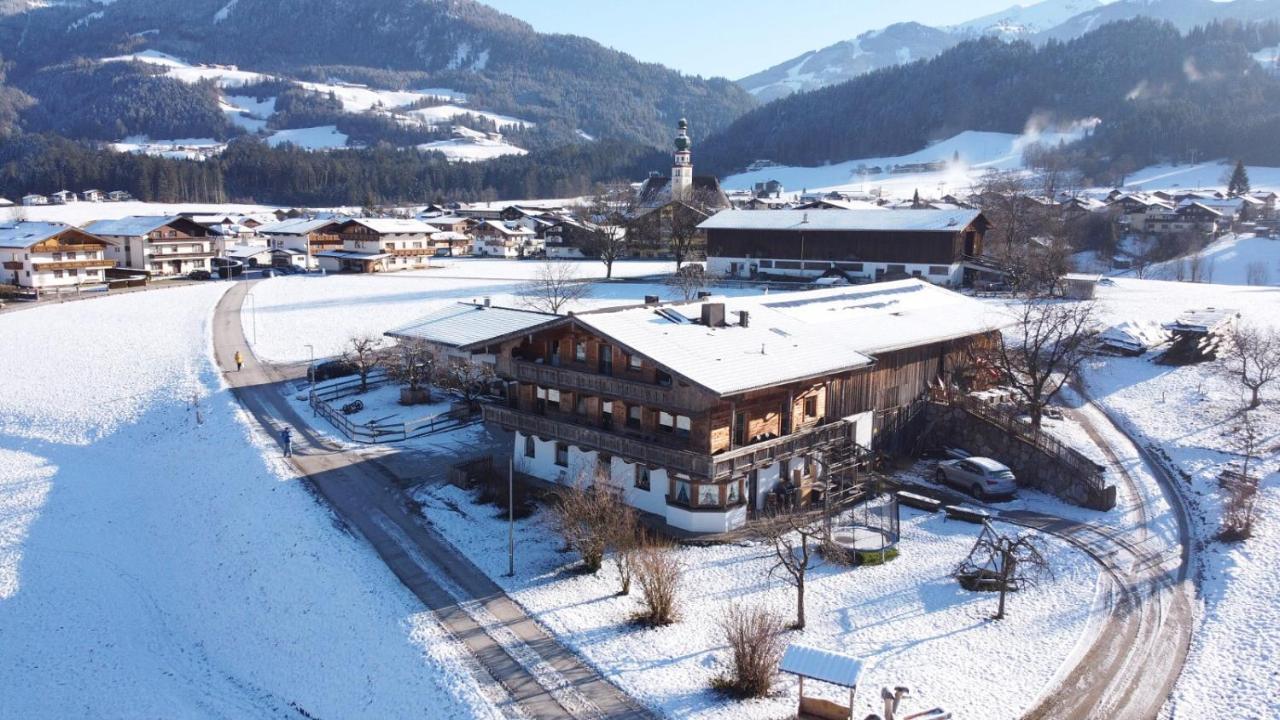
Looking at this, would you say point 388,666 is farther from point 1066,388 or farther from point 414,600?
point 1066,388

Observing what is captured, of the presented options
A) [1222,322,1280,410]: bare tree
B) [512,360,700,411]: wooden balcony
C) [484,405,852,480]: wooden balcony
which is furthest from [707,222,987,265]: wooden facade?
[512,360,700,411]: wooden balcony

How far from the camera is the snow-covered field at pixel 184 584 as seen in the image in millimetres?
23109

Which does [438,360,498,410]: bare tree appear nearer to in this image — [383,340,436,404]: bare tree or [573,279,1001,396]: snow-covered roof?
[383,340,436,404]: bare tree

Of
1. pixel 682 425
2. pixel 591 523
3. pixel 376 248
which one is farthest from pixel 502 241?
pixel 591 523

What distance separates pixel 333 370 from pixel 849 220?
162ft

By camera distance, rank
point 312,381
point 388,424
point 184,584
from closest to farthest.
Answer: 1. point 184,584
2. point 388,424
3. point 312,381

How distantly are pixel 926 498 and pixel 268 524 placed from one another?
24.8 m

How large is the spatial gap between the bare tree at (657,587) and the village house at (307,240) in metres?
91.1

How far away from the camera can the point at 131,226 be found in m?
97.6

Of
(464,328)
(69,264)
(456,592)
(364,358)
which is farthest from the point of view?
(69,264)

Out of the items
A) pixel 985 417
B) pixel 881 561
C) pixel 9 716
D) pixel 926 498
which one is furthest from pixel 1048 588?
pixel 9 716

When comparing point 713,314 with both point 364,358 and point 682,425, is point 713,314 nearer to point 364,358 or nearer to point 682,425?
point 682,425

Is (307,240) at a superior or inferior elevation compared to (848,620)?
superior

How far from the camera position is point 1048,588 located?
25.8 metres
